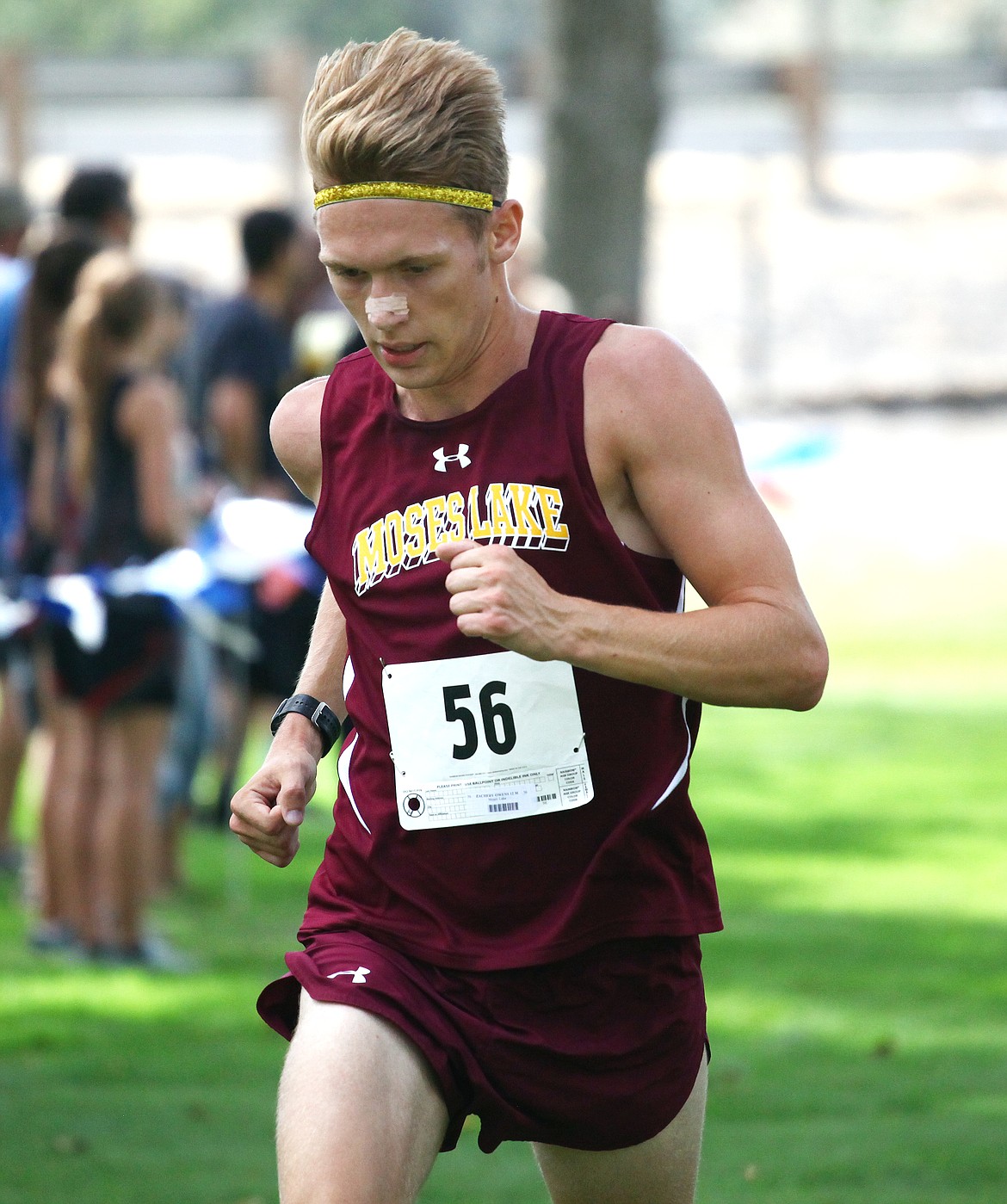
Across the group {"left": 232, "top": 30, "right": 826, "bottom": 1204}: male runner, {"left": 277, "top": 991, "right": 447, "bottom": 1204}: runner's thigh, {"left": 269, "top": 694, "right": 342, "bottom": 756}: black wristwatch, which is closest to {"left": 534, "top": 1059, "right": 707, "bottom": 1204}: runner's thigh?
{"left": 232, "top": 30, "right": 826, "bottom": 1204}: male runner

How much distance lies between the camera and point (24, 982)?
271 inches

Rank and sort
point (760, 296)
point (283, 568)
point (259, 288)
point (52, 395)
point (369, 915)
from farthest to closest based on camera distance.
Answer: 1. point (760, 296)
2. point (259, 288)
3. point (283, 568)
4. point (52, 395)
5. point (369, 915)

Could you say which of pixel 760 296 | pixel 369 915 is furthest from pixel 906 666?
pixel 369 915

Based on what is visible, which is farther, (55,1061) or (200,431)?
(200,431)

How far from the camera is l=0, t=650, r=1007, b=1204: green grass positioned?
16.9 ft

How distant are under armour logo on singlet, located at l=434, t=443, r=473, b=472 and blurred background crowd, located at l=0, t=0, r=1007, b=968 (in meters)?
3.63

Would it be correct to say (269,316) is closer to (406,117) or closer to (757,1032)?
(757,1032)

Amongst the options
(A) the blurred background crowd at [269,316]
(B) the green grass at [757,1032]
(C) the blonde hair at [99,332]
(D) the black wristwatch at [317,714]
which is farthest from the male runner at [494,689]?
(A) the blurred background crowd at [269,316]

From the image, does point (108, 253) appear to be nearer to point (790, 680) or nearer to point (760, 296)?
point (790, 680)

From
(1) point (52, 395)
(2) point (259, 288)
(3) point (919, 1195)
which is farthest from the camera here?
(2) point (259, 288)

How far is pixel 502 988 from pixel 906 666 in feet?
39.4

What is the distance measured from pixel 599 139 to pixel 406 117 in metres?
11.3

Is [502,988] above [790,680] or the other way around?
the other way around

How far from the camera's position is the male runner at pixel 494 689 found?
9.80 ft
